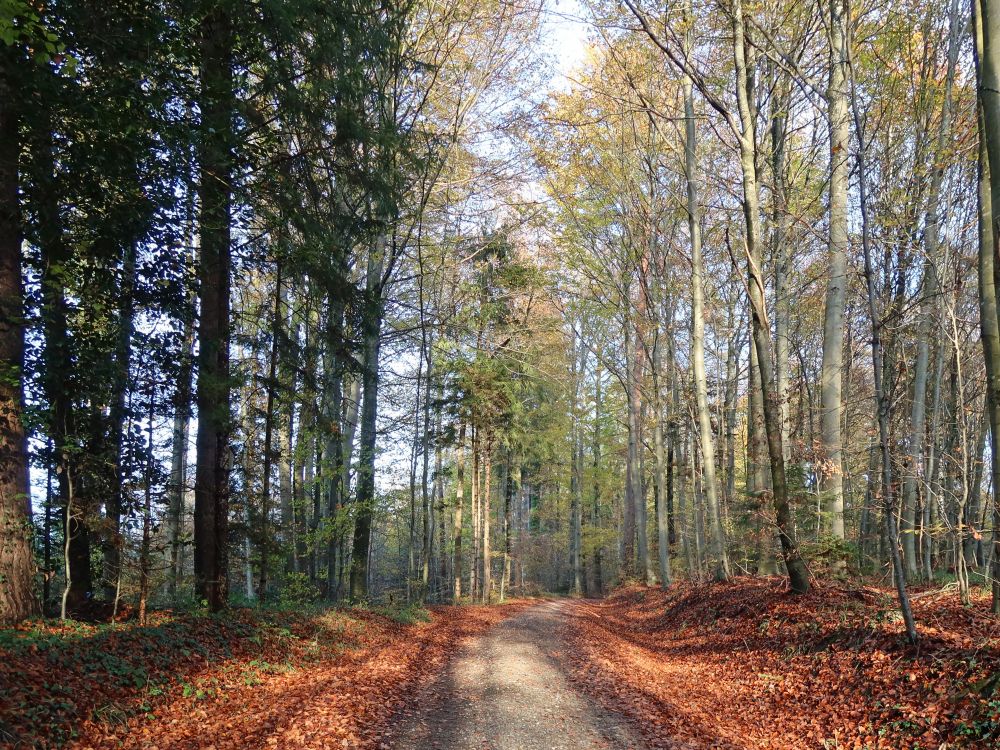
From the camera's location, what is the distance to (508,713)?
20.2 feet

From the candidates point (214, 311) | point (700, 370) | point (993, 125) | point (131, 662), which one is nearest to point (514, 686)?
point (131, 662)

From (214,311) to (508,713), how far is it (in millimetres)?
6898

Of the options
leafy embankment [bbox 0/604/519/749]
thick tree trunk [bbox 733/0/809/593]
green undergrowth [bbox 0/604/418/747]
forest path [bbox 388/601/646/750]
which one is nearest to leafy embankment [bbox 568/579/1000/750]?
forest path [bbox 388/601/646/750]

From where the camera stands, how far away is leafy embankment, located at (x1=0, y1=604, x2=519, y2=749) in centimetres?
444

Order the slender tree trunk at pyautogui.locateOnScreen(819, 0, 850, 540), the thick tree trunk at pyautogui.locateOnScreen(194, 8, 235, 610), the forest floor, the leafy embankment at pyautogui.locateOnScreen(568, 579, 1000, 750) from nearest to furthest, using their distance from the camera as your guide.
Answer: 1. the forest floor
2. the leafy embankment at pyautogui.locateOnScreen(568, 579, 1000, 750)
3. the thick tree trunk at pyautogui.locateOnScreen(194, 8, 235, 610)
4. the slender tree trunk at pyautogui.locateOnScreen(819, 0, 850, 540)

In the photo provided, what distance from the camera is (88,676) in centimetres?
504

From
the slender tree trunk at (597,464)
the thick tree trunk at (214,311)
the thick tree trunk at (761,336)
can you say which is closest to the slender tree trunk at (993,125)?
the thick tree trunk at (761,336)

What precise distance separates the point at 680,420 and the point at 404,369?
11.0 metres

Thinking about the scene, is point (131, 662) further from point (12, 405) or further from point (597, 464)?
point (597, 464)

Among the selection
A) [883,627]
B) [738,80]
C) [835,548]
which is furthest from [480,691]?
[738,80]

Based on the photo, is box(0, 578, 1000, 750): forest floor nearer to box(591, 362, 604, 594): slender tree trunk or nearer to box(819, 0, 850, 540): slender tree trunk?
box(819, 0, 850, 540): slender tree trunk

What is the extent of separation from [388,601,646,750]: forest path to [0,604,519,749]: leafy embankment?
38 cm

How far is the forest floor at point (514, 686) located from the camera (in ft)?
15.3

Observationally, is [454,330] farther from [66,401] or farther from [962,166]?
[962,166]
